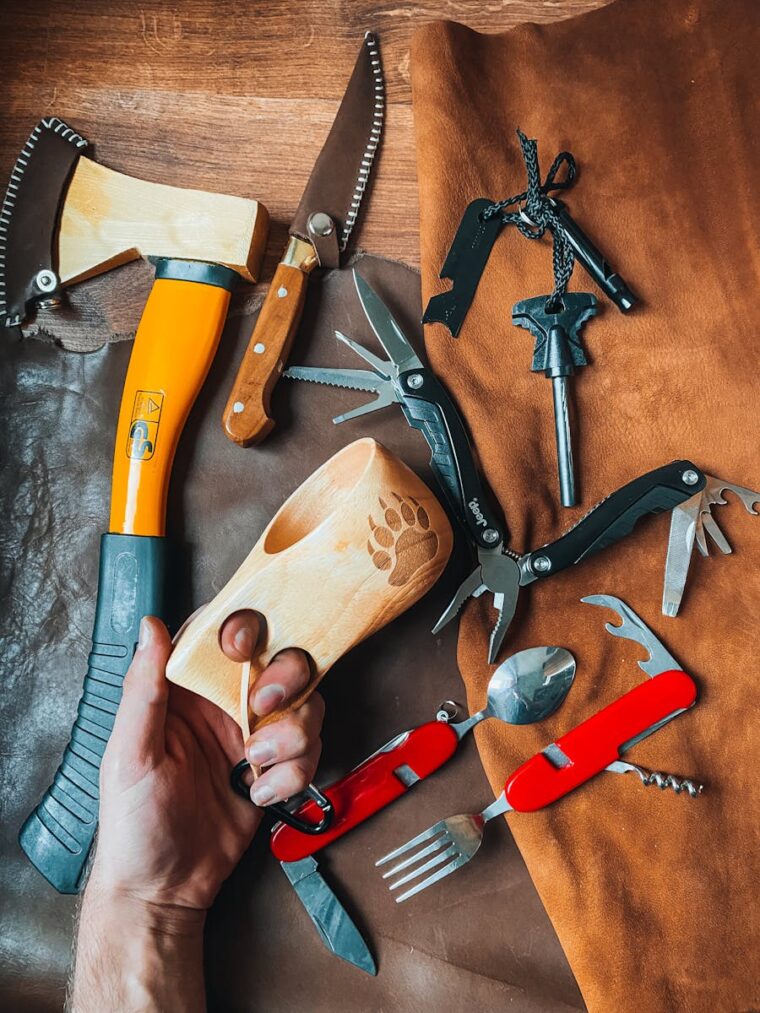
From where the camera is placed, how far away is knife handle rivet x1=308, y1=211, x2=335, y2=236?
0.88 metres

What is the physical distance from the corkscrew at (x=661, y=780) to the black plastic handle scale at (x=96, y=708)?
0.48 metres

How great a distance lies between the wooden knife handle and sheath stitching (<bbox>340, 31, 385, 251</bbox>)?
0.08m

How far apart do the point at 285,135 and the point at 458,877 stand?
813mm

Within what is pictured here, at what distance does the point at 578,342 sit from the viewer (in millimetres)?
872

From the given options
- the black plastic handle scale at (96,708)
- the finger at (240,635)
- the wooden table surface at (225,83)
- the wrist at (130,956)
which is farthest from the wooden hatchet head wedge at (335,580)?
the wooden table surface at (225,83)

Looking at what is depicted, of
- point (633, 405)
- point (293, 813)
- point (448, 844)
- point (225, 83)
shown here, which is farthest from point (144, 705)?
point (225, 83)

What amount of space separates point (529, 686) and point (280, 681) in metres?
0.25

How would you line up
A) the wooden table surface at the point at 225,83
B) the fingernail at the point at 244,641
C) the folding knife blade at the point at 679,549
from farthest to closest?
1. the wooden table surface at the point at 225,83
2. the folding knife blade at the point at 679,549
3. the fingernail at the point at 244,641

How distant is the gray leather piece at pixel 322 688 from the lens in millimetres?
845

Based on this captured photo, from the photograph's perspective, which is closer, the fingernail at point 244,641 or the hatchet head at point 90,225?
the fingernail at point 244,641

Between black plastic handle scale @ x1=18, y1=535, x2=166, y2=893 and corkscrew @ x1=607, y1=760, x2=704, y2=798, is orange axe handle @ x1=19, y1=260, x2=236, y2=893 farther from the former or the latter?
corkscrew @ x1=607, y1=760, x2=704, y2=798

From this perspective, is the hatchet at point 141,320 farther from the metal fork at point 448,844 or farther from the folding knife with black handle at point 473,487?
the metal fork at point 448,844

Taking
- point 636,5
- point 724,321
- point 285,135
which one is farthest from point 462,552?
point 636,5

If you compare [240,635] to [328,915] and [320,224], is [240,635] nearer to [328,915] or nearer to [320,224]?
[328,915]
